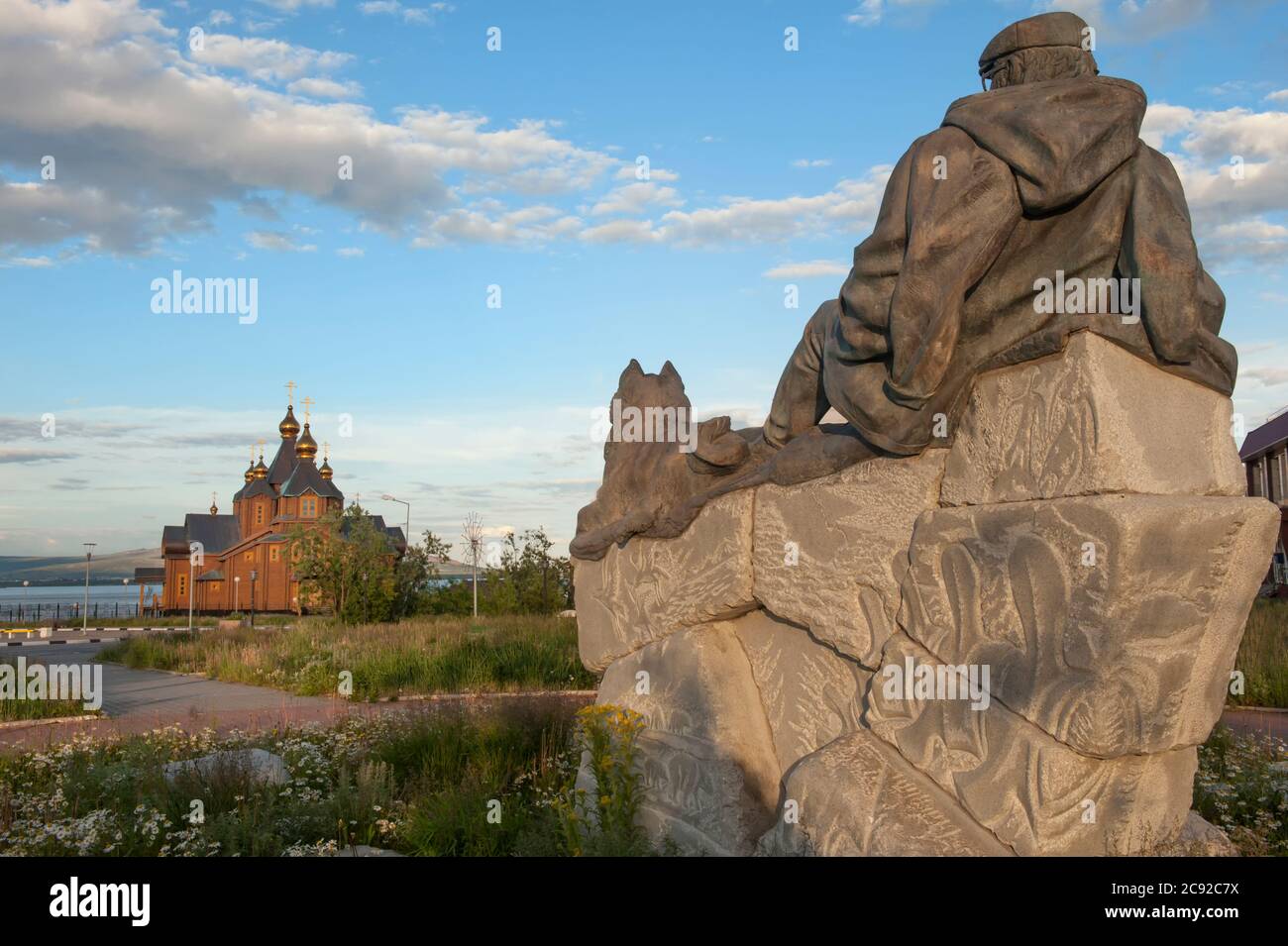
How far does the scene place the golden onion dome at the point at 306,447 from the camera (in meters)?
54.8

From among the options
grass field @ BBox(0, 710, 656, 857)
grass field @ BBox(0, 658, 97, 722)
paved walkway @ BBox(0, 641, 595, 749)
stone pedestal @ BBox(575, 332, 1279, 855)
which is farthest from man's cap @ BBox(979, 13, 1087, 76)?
grass field @ BBox(0, 658, 97, 722)

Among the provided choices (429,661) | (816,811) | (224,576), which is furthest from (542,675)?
(224,576)

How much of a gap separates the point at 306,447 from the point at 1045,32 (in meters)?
54.9

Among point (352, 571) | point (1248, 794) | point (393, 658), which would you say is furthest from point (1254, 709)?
point (352, 571)

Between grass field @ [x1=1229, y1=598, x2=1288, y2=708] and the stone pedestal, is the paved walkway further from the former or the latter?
grass field @ [x1=1229, y1=598, x2=1288, y2=708]

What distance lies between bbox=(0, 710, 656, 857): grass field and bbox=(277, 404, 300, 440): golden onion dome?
4996cm

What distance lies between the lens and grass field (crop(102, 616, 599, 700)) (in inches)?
529

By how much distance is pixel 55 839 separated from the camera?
5.42m

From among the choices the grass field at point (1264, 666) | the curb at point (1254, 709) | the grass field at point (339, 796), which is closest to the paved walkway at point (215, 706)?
the grass field at point (339, 796)

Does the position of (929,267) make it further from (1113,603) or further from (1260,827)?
(1260,827)

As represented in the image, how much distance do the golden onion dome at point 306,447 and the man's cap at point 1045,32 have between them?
2149 inches

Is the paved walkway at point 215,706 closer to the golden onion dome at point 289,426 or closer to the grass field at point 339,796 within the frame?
the grass field at point 339,796

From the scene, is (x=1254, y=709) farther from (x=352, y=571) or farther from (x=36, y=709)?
(x=352, y=571)

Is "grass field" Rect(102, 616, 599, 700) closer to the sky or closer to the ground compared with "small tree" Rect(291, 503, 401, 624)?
closer to the ground
